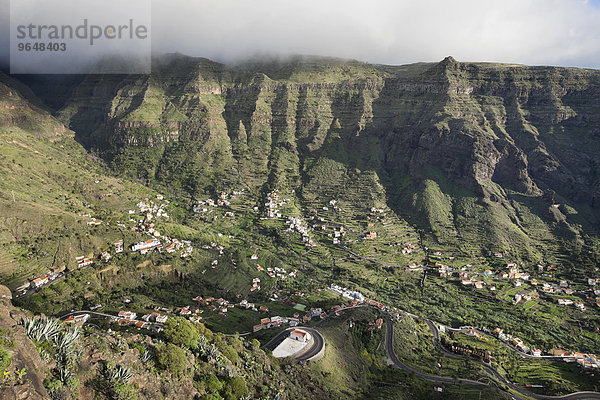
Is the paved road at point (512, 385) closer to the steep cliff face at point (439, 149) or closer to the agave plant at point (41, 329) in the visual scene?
the steep cliff face at point (439, 149)

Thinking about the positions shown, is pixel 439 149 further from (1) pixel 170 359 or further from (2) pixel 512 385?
(1) pixel 170 359

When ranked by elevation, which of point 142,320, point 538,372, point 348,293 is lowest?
point 538,372

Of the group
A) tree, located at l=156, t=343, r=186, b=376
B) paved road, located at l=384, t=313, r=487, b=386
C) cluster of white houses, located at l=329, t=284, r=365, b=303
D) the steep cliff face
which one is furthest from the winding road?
the steep cliff face

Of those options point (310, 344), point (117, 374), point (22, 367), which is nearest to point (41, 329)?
point (22, 367)

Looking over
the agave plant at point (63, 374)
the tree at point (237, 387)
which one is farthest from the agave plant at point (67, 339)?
the tree at point (237, 387)

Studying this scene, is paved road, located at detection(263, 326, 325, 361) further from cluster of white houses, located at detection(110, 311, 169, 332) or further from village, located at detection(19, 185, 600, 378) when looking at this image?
cluster of white houses, located at detection(110, 311, 169, 332)
